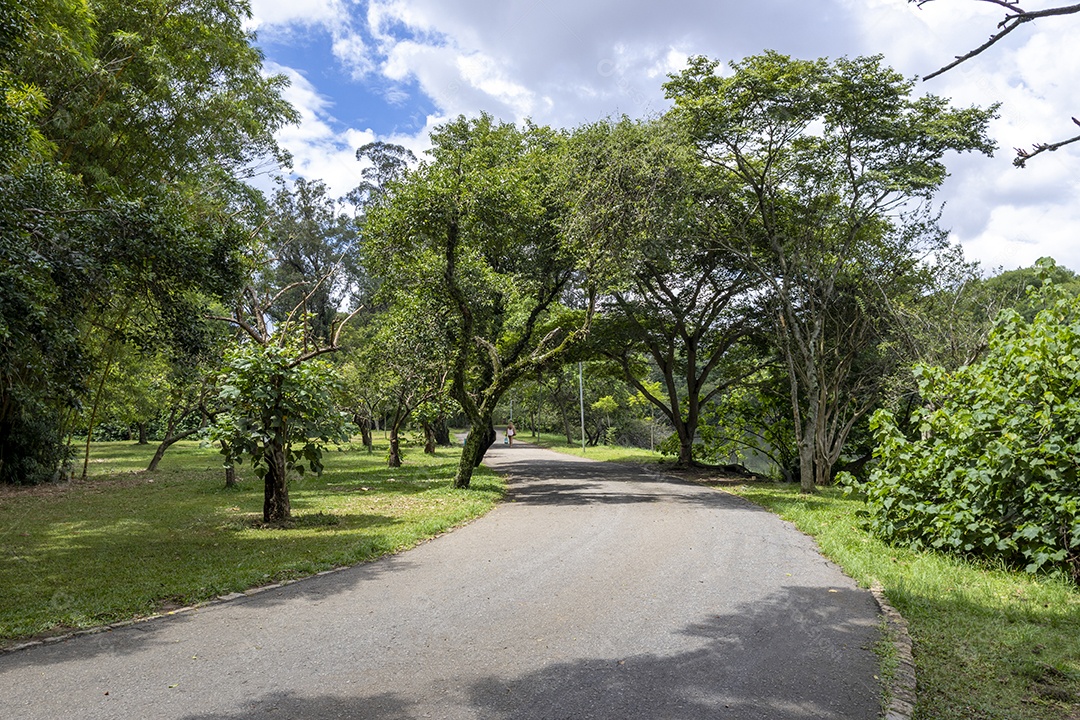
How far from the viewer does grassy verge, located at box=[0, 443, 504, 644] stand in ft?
19.3

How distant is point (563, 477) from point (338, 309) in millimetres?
29301

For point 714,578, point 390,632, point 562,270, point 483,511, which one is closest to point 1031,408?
point 714,578

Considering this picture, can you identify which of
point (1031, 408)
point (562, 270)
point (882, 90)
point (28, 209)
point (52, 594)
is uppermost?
point (882, 90)

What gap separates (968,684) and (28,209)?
8.45m

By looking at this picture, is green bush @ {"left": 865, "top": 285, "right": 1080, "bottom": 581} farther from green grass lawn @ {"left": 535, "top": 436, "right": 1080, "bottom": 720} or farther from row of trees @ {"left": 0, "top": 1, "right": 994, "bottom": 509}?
row of trees @ {"left": 0, "top": 1, "right": 994, "bottom": 509}

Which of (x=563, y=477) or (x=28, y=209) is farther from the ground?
(x=28, y=209)

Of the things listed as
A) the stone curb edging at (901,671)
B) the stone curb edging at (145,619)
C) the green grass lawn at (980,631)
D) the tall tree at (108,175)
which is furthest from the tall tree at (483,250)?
the stone curb edging at (901,671)

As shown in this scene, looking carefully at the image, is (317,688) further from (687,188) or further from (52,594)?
(687,188)

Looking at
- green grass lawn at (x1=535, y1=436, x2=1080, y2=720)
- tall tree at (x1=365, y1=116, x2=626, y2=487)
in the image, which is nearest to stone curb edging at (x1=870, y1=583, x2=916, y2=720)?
green grass lawn at (x1=535, y1=436, x2=1080, y2=720)

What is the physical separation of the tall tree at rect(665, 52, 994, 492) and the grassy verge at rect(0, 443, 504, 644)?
8.10 meters

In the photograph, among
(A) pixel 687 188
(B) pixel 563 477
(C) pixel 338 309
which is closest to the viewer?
(A) pixel 687 188

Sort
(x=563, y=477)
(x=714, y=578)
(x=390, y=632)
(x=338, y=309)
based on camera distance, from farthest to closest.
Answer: (x=338, y=309), (x=563, y=477), (x=714, y=578), (x=390, y=632)

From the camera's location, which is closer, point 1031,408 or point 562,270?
point 1031,408

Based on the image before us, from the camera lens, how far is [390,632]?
4.95 meters
